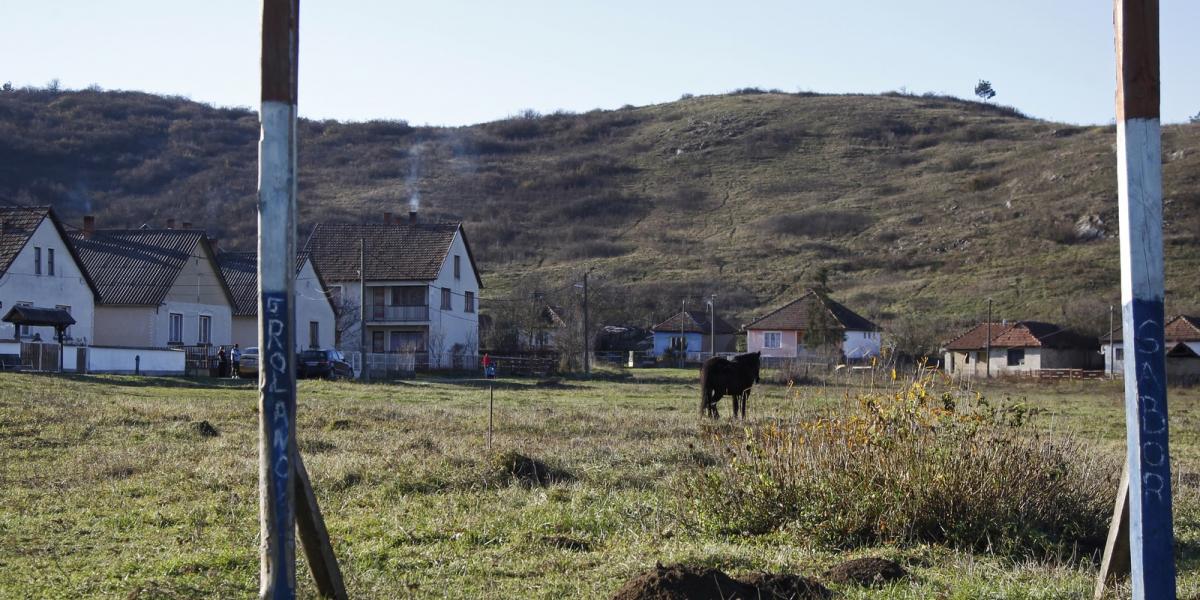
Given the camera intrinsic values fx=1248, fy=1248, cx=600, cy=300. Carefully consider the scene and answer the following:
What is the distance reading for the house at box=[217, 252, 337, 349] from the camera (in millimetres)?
59906

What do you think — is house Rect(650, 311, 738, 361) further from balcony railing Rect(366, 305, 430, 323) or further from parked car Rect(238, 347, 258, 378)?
parked car Rect(238, 347, 258, 378)

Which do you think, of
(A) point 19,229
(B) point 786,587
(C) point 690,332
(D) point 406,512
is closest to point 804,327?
(C) point 690,332

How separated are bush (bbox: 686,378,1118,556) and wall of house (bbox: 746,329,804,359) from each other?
68.1 m

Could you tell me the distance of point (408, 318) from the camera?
65.1m

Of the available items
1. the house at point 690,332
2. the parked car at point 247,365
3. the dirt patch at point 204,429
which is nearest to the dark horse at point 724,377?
the dirt patch at point 204,429

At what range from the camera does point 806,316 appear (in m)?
79.1

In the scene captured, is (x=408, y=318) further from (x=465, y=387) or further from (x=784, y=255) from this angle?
(x=784, y=255)

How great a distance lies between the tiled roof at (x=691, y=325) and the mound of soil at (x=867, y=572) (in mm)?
73647

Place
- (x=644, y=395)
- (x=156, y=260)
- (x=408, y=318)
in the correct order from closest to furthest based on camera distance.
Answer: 1. (x=644, y=395)
2. (x=156, y=260)
3. (x=408, y=318)

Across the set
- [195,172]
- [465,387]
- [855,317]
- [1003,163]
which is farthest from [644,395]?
[195,172]

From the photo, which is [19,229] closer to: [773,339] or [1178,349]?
[773,339]

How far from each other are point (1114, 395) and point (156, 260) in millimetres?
39715

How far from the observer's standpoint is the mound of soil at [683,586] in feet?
23.8

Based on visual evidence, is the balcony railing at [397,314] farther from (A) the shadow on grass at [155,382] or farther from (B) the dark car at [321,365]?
(A) the shadow on grass at [155,382]
